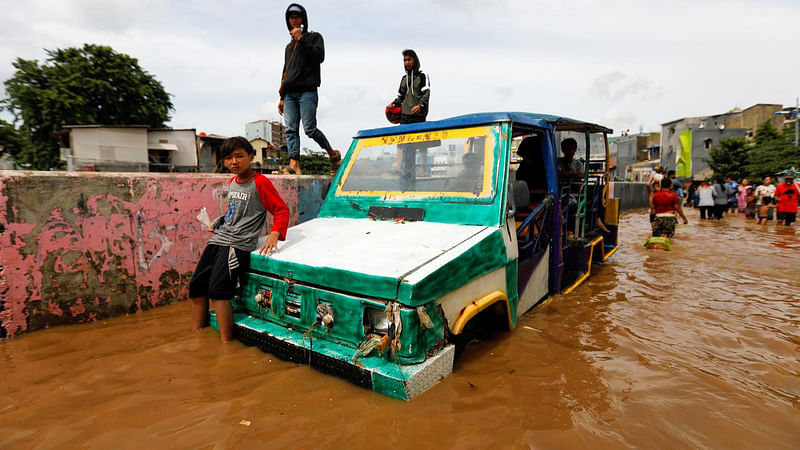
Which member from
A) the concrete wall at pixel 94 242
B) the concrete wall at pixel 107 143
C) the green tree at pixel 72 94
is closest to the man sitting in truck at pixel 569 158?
the concrete wall at pixel 94 242

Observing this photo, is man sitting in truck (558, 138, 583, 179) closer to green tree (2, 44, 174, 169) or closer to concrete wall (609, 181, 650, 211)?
concrete wall (609, 181, 650, 211)

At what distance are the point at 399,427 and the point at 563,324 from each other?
7.22ft

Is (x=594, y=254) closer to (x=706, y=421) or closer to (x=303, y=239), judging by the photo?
(x=706, y=421)

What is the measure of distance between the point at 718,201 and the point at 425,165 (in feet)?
48.7

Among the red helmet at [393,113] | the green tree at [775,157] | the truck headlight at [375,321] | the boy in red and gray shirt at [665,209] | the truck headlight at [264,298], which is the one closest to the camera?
the truck headlight at [375,321]

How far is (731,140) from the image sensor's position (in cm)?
2895

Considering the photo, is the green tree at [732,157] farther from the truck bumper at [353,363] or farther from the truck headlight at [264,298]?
the truck headlight at [264,298]

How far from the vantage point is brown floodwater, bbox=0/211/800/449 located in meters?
2.07

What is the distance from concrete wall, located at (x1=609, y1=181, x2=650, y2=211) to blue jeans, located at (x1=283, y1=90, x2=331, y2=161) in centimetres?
1694

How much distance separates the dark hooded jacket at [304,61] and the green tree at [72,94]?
1015 inches

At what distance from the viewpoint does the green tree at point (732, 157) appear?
2845 cm

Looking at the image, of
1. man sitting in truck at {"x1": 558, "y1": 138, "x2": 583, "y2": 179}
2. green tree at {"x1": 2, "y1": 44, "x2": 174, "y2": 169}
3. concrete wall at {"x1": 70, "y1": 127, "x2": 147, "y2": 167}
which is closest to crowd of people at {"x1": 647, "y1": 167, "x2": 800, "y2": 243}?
man sitting in truck at {"x1": 558, "y1": 138, "x2": 583, "y2": 179}

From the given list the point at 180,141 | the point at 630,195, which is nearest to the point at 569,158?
the point at 630,195

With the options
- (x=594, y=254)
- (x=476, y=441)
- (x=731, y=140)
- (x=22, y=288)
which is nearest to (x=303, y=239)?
(x=476, y=441)
